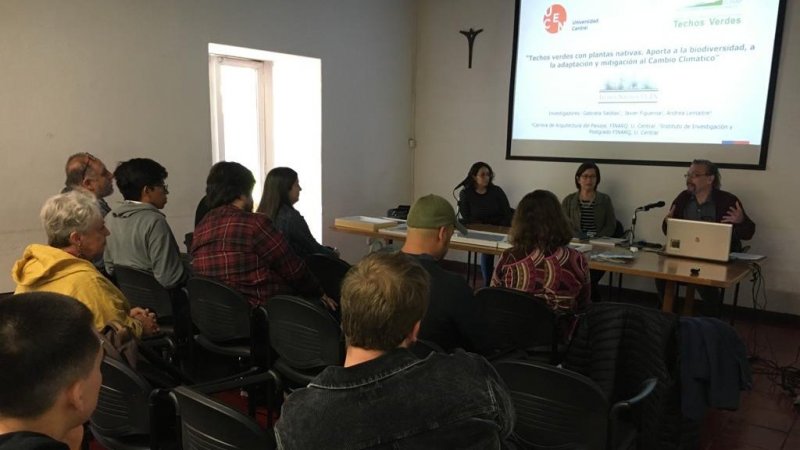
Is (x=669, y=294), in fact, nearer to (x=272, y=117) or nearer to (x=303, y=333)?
(x=303, y=333)

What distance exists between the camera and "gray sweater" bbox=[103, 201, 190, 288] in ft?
8.89

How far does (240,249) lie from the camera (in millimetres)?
2545

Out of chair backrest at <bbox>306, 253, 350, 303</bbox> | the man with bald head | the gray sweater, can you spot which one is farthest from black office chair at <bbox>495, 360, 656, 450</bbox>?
the man with bald head

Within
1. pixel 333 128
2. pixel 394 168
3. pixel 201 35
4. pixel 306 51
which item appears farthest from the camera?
pixel 394 168

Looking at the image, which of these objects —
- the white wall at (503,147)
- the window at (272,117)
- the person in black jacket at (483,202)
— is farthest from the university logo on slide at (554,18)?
the window at (272,117)

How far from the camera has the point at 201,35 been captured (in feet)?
14.4

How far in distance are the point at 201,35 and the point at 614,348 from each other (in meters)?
3.78

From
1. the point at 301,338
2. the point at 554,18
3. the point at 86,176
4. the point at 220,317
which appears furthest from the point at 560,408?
the point at 554,18

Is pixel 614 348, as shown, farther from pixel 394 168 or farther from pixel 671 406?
pixel 394 168

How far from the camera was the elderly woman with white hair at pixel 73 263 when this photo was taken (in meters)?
1.75

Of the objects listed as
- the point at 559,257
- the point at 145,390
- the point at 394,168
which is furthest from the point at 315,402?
the point at 394,168

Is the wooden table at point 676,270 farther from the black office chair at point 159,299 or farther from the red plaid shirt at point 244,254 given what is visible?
the black office chair at point 159,299

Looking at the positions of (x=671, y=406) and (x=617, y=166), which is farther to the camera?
(x=617, y=166)

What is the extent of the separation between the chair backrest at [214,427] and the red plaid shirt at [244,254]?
3.59ft
